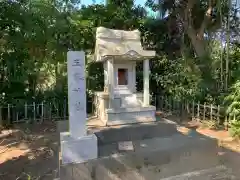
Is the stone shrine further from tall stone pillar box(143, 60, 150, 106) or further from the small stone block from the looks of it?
the small stone block

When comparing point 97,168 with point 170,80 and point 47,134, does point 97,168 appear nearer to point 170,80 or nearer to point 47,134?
point 47,134

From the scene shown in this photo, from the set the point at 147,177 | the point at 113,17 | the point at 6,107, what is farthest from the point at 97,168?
the point at 113,17

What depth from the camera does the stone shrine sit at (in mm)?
5789

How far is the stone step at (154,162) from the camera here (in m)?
3.89

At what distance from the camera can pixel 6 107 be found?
23.8ft

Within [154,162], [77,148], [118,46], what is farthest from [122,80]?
[77,148]

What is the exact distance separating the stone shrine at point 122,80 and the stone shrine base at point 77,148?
1.66m

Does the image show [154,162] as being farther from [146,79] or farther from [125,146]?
[146,79]

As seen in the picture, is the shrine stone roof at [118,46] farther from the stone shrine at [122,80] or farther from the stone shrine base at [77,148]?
the stone shrine base at [77,148]

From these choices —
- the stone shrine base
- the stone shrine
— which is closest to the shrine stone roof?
the stone shrine

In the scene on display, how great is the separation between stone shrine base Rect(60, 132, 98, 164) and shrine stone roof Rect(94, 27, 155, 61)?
2510 millimetres

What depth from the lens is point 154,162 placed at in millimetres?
4352

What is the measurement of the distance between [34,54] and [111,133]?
4.90 meters

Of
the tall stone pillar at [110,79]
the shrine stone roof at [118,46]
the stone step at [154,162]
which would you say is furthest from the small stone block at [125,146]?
the shrine stone roof at [118,46]
